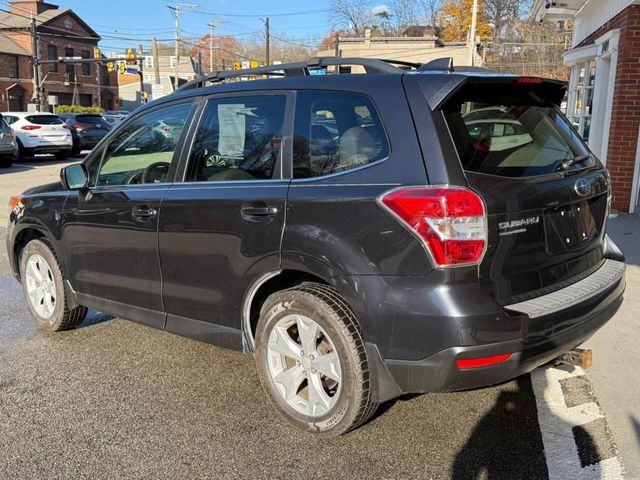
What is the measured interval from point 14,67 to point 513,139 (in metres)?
66.6

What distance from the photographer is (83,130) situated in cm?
2430

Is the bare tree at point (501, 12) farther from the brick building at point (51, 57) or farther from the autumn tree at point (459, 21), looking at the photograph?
the brick building at point (51, 57)

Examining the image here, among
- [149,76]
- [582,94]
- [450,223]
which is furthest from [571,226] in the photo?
[149,76]

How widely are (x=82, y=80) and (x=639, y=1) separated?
68.2 m

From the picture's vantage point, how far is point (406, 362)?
9.39ft

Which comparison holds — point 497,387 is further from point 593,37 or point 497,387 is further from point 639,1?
point 593,37

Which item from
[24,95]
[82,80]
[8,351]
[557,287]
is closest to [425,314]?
[557,287]

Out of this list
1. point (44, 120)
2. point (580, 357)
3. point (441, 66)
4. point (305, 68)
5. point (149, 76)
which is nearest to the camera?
point (441, 66)

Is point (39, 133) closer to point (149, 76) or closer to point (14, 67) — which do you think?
point (14, 67)

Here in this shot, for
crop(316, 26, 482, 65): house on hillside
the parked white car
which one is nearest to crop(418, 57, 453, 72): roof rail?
the parked white car

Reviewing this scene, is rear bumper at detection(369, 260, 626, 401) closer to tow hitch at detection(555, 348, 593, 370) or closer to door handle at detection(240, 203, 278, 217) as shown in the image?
tow hitch at detection(555, 348, 593, 370)

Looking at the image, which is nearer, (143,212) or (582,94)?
(143,212)

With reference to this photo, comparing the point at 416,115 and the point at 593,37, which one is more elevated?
the point at 593,37

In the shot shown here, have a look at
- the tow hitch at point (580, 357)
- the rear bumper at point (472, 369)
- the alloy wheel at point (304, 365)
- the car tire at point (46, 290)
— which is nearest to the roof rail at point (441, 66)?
the rear bumper at point (472, 369)
